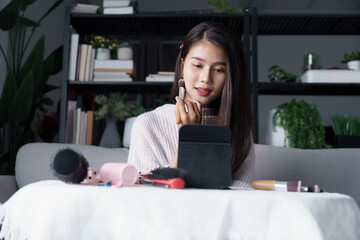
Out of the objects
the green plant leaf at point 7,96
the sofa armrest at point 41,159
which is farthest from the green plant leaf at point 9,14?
the sofa armrest at point 41,159

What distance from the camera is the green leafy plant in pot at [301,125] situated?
2.19 meters

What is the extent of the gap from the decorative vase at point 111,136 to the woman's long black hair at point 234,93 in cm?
117

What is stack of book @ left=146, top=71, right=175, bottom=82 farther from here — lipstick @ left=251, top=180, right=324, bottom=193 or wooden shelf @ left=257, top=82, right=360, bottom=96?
lipstick @ left=251, top=180, right=324, bottom=193

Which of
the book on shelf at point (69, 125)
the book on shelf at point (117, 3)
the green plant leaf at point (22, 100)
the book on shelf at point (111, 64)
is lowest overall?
the book on shelf at point (69, 125)

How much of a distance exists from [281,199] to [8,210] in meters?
0.39

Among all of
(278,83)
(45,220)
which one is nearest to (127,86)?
(278,83)

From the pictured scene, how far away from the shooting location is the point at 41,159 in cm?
174

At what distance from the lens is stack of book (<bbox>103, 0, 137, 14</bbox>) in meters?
2.42

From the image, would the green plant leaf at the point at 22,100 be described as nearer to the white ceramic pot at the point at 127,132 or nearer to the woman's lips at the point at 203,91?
the white ceramic pot at the point at 127,132

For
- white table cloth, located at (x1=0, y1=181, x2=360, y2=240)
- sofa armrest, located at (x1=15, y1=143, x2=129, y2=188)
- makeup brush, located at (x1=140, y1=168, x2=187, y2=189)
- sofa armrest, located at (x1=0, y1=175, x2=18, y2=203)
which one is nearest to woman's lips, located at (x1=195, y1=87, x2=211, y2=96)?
makeup brush, located at (x1=140, y1=168, x2=187, y2=189)

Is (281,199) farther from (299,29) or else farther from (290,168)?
(299,29)

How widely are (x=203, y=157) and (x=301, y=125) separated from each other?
5.30 ft

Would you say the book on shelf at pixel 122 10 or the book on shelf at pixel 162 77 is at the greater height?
the book on shelf at pixel 122 10

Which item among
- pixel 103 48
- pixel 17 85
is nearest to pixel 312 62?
pixel 103 48
